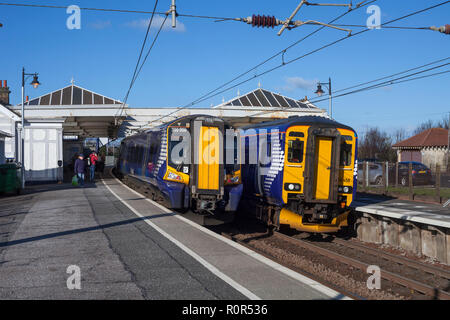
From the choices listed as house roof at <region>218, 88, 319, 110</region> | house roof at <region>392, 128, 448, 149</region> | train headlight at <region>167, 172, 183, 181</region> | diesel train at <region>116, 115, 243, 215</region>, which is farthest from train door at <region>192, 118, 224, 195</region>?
house roof at <region>392, 128, 448, 149</region>

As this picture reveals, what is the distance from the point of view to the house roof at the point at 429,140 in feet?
167

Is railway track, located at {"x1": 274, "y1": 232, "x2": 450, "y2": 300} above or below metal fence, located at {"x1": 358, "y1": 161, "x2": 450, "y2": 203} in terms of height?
below

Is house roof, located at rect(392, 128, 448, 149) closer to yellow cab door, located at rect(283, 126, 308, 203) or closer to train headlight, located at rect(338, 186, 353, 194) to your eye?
train headlight, located at rect(338, 186, 353, 194)

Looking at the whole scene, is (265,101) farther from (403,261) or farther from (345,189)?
(403,261)

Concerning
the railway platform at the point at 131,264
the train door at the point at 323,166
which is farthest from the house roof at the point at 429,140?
the railway platform at the point at 131,264

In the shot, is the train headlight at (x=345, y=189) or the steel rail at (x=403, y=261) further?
the train headlight at (x=345, y=189)

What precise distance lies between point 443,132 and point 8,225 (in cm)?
5624

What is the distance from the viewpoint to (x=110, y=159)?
62281 mm

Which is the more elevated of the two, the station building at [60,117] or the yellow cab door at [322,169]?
the station building at [60,117]

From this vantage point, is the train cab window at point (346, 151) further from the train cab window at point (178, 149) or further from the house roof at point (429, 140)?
the house roof at point (429, 140)

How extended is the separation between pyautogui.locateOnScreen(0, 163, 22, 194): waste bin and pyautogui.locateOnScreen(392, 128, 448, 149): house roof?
4369 centimetres

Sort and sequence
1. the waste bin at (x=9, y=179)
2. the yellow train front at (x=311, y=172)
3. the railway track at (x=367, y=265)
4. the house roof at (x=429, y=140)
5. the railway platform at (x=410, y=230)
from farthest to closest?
the house roof at (x=429, y=140) → the waste bin at (x=9, y=179) → the yellow train front at (x=311, y=172) → the railway platform at (x=410, y=230) → the railway track at (x=367, y=265)

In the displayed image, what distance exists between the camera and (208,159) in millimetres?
13156

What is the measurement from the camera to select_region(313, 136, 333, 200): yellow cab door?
41.7 feet
